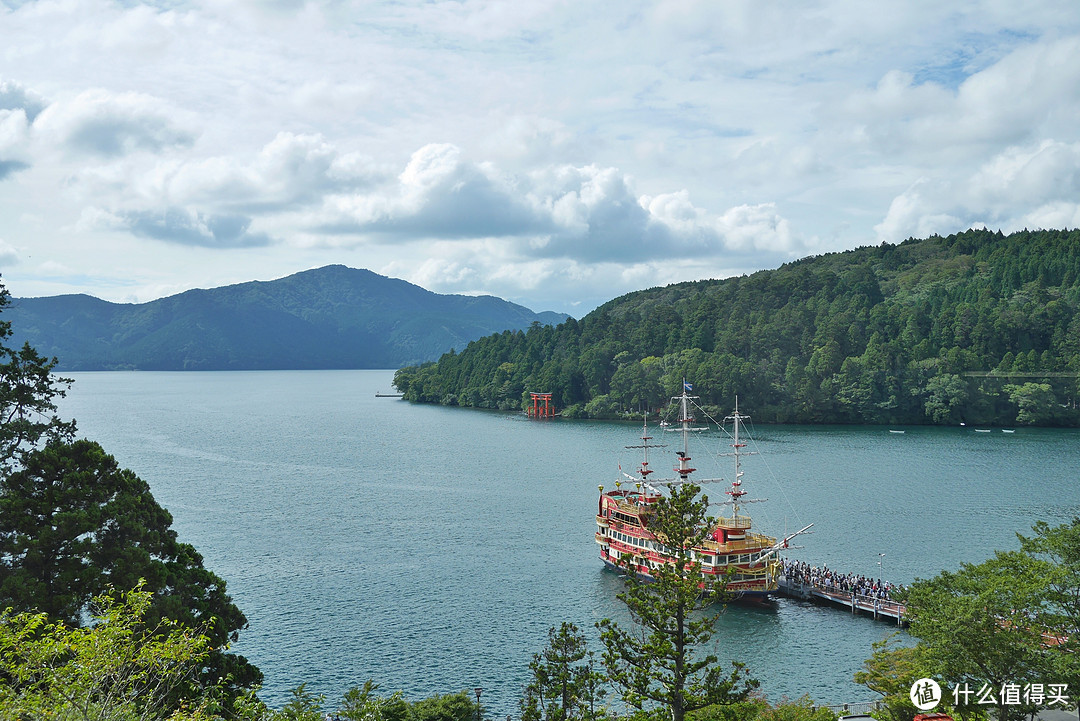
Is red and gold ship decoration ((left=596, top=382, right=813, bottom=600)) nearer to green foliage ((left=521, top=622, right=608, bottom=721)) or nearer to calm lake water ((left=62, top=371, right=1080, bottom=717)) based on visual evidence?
calm lake water ((left=62, top=371, right=1080, bottom=717))

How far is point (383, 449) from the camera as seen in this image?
10706cm

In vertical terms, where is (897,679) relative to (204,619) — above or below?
below

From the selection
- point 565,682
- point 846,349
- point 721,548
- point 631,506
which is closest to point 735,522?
point 721,548

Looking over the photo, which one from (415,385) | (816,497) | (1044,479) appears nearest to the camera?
(816,497)

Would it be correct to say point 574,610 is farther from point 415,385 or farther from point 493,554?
point 415,385

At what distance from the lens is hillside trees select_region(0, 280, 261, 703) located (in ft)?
77.6

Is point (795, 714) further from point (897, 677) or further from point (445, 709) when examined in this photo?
point (445, 709)

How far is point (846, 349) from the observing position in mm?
145500

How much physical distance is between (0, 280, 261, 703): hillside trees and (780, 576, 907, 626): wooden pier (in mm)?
31518

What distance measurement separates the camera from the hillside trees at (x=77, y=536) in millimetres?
23641

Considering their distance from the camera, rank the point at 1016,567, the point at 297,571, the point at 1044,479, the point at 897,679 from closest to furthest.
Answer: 1. the point at 1016,567
2. the point at 897,679
3. the point at 297,571
4. the point at 1044,479

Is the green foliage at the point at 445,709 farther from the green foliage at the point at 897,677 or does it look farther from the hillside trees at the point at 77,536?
the green foliage at the point at 897,677

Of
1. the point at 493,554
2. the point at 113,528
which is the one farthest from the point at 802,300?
the point at 113,528

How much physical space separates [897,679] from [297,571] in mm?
36659
